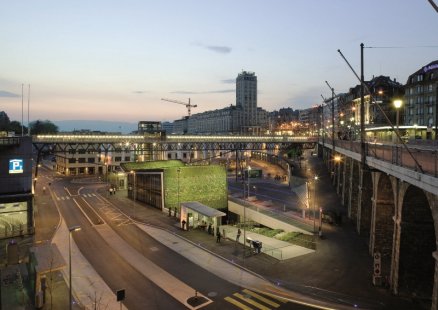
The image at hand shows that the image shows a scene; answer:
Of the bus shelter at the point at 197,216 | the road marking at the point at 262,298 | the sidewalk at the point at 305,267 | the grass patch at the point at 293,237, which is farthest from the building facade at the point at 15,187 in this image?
the road marking at the point at 262,298

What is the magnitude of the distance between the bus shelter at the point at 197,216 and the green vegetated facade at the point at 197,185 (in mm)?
9158

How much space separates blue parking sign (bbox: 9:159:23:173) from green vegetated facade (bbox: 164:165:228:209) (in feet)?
62.5

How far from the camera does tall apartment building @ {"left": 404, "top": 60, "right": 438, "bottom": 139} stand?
9006 cm

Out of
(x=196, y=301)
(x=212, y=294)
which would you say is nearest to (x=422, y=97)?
(x=212, y=294)

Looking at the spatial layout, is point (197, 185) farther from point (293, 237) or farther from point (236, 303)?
point (236, 303)

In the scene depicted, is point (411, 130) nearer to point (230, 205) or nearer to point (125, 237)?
point (230, 205)

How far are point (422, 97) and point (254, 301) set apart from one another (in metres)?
92.9

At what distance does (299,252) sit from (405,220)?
11.6 metres

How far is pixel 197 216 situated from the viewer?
138ft

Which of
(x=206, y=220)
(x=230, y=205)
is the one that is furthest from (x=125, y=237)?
(x=230, y=205)

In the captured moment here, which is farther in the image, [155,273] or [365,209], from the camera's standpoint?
Answer: [365,209]

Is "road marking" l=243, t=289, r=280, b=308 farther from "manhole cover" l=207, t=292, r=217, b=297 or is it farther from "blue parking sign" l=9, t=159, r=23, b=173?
"blue parking sign" l=9, t=159, r=23, b=173

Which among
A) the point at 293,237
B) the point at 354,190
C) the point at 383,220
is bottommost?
the point at 293,237

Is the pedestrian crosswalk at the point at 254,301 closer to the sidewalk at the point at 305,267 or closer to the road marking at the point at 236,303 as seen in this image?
the road marking at the point at 236,303
